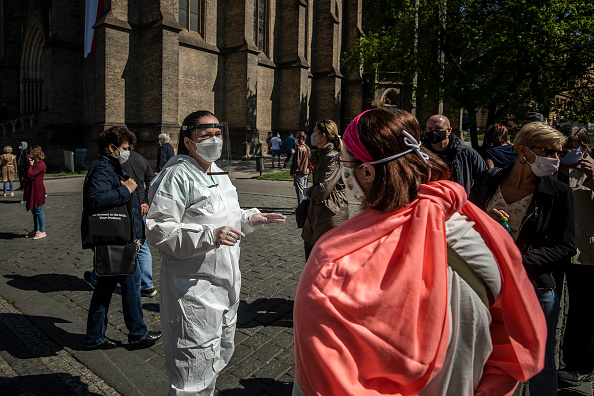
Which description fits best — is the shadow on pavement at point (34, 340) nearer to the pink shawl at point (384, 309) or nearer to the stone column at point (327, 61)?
the pink shawl at point (384, 309)

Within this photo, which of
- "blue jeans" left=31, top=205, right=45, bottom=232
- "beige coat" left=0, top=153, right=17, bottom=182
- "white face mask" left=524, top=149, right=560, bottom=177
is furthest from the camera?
"beige coat" left=0, top=153, right=17, bottom=182

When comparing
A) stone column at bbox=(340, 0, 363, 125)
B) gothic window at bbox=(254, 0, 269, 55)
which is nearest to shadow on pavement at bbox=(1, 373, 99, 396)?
gothic window at bbox=(254, 0, 269, 55)

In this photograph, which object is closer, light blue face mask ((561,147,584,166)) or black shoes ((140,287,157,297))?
light blue face mask ((561,147,584,166))

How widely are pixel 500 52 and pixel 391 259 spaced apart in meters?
18.7

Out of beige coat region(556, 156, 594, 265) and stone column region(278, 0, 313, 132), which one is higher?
stone column region(278, 0, 313, 132)

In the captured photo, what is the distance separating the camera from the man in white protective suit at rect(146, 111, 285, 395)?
7.72 ft

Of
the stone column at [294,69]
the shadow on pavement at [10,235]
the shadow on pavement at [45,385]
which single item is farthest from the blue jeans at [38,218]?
the stone column at [294,69]

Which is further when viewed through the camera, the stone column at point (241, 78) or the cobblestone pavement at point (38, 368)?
the stone column at point (241, 78)

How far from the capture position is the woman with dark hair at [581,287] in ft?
10.7

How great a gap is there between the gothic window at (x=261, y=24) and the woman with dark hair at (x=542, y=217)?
977 inches

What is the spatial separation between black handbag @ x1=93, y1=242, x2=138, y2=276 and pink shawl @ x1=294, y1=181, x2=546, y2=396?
2.69 metres

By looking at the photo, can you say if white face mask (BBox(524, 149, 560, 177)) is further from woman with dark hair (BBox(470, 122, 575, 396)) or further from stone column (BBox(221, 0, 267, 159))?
stone column (BBox(221, 0, 267, 159))

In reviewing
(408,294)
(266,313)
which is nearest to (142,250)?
(266,313)

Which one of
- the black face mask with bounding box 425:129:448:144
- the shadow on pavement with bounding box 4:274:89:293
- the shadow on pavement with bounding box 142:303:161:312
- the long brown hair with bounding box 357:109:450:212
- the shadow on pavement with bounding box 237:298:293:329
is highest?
the black face mask with bounding box 425:129:448:144
